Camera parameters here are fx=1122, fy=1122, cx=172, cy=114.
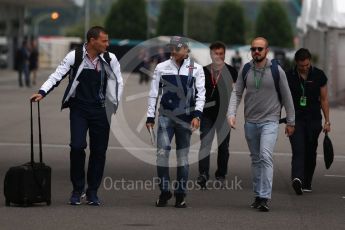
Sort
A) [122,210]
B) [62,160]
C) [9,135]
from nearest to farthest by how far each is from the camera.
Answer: [122,210] < [62,160] < [9,135]

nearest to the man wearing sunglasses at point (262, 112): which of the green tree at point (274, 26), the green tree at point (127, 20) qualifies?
the green tree at point (127, 20)

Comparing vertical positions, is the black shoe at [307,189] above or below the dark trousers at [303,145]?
below

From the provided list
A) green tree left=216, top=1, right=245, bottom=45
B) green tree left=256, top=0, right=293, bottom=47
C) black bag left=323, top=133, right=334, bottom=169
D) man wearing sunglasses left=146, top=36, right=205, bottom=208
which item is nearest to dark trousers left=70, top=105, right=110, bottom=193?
man wearing sunglasses left=146, top=36, right=205, bottom=208

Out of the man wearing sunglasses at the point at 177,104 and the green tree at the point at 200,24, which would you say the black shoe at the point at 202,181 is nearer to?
the man wearing sunglasses at the point at 177,104

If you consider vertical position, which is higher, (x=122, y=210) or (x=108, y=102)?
(x=108, y=102)

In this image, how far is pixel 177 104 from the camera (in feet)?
36.4

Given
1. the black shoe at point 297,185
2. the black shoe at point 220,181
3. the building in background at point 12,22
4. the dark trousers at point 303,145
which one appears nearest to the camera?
the black shoe at point 297,185

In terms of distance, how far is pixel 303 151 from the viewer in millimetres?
12969

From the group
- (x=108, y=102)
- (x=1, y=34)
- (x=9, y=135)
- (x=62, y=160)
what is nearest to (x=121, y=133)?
(x=9, y=135)

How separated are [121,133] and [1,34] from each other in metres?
50.9

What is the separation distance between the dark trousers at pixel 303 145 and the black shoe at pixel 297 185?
0.06m

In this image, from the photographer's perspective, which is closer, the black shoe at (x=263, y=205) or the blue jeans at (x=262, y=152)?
the black shoe at (x=263, y=205)

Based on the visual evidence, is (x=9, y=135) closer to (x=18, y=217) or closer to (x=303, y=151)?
(x=303, y=151)

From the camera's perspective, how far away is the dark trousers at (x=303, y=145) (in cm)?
1283
